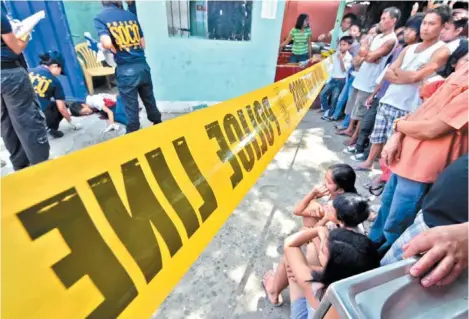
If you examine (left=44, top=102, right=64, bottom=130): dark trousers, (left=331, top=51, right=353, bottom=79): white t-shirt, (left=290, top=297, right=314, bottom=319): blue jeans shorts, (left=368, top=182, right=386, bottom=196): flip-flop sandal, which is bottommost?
(left=368, top=182, right=386, bottom=196): flip-flop sandal

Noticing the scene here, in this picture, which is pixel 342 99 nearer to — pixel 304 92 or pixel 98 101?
pixel 304 92

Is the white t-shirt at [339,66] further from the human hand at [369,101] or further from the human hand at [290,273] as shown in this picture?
the human hand at [290,273]

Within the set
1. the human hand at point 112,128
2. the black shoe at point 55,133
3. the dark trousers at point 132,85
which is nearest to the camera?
the dark trousers at point 132,85

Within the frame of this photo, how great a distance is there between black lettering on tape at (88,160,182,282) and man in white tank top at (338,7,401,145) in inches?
143

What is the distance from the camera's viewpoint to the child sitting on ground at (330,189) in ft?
6.17

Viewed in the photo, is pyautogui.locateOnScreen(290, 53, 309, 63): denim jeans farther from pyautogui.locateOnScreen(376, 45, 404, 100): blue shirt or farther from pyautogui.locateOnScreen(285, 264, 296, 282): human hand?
pyautogui.locateOnScreen(285, 264, 296, 282): human hand

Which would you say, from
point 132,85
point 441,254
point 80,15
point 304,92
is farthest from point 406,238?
point 80,15

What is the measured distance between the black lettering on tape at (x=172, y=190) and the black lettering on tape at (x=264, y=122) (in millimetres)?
830

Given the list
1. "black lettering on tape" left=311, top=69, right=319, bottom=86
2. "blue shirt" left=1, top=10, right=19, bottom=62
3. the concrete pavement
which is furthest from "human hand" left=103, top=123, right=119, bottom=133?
"black lettering on tape" left=311, top=69, right=319, bottom=86

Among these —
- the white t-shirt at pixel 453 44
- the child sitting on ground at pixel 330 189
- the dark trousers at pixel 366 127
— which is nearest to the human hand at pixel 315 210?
the child sitting on ground at pixel 330 189

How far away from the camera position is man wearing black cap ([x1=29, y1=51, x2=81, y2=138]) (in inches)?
137

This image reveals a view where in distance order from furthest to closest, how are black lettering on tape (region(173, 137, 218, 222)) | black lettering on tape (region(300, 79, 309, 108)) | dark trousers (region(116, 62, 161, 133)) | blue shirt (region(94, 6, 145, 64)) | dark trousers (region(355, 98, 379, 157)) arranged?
dark trousers (region(355, 98, 379, 157))
dark trousers (region(116, 62, 161, 133))
blue shirt (region(94, 6, 145, 64))
black lettering on tape (region(300, 79, 309, 108))
black lettering on tape (region(173, 137, 218, 222))

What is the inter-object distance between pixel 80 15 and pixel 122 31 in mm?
4256

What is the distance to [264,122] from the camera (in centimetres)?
161
